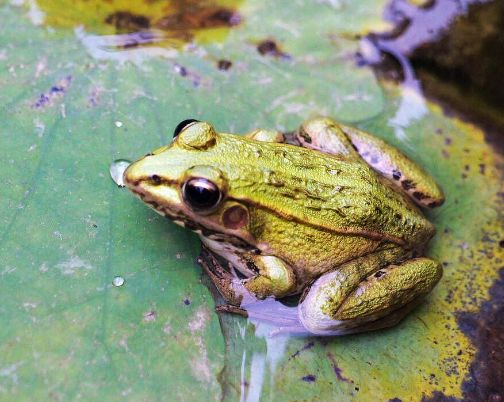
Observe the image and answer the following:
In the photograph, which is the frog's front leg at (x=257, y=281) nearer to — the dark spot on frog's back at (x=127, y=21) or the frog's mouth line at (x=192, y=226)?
the frog's mouth line at (x=192, y=226)

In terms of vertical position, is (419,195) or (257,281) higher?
(419,195)

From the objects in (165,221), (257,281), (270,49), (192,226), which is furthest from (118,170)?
(270,49)

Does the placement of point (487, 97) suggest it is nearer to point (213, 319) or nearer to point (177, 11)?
point (177, 11)

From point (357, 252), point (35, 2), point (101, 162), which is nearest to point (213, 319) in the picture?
point (357, 252)

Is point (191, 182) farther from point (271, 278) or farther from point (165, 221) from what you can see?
point (271, 278)

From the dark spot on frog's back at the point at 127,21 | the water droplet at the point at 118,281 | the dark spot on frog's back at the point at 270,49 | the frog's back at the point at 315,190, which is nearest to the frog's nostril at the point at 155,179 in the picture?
the frog's back at the point at 315,190

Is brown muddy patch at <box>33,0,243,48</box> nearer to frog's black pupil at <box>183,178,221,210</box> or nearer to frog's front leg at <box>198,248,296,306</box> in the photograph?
frog's black pupil at <box>183,178,221,210</box>
